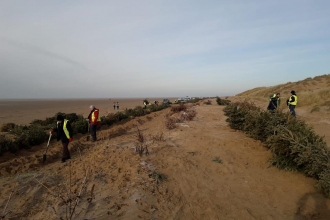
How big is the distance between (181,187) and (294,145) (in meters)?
3.32

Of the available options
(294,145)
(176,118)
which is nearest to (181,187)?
(294,145)

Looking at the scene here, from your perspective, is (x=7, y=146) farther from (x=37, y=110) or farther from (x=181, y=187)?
(x=37, y=110)

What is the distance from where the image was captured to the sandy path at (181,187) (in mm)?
4559

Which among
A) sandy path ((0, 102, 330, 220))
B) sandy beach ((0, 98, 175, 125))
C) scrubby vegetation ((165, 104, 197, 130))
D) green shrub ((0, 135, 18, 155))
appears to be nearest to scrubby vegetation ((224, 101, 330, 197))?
sandy path ((0, 102, 330, 220))

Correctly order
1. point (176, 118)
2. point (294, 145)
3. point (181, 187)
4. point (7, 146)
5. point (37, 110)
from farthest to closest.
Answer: point (37, 110) < point (176, 118) < point (7, 146) < point (294, 145) < point (181, 187)

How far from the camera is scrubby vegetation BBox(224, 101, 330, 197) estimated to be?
5555 millimetres

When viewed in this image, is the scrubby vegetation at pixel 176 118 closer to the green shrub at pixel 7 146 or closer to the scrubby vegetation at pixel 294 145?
the scrubby vegetation at pixel 294 145

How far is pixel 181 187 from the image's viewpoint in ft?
18.2

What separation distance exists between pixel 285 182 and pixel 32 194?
6.24 meters

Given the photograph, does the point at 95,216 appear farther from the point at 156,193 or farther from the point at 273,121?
the point at 273,121

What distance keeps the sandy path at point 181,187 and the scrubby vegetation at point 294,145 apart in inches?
12.0

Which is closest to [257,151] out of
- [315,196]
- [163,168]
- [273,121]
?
[273,121]

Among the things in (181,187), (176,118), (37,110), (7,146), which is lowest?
(181,187)

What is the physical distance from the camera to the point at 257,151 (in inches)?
326
